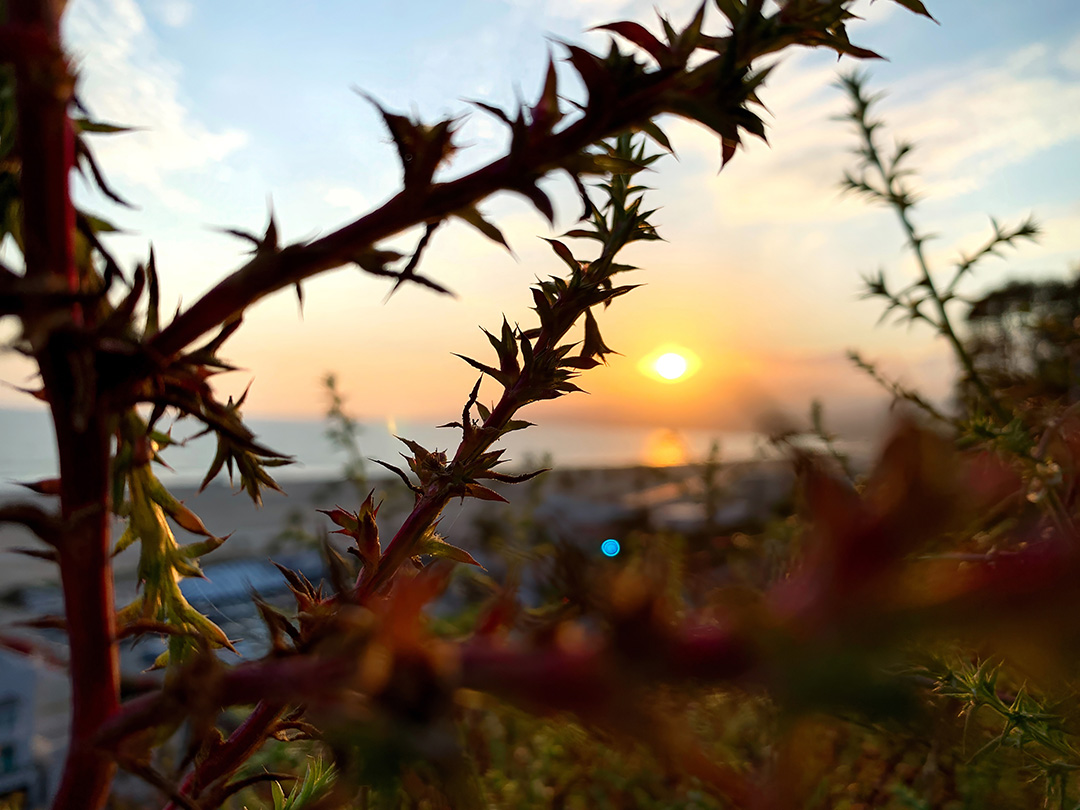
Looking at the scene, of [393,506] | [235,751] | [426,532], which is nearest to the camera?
[235,751]

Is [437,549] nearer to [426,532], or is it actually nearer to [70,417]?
[426,532]

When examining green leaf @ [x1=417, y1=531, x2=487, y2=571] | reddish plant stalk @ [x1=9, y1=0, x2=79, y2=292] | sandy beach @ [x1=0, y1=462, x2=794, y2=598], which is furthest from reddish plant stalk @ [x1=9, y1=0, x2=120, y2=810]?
sandy beach @ [x1=0, y1=462, x2=794, y2=598]

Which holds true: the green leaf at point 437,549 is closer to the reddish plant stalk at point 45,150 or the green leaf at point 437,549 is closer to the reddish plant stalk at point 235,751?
the reddish plant stalk at point 235,751

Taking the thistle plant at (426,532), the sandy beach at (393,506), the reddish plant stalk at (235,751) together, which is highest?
the sandy beach at (393,506)

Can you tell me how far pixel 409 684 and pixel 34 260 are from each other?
317mm

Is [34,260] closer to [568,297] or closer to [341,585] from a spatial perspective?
[341,585]

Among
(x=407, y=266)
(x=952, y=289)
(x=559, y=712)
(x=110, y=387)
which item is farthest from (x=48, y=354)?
(x=952, y=289)

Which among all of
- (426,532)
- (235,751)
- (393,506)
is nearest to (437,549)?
(426,532)

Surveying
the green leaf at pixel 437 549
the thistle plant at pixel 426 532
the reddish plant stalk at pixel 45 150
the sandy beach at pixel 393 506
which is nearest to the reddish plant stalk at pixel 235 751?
the thistle plant at pixel 426 532

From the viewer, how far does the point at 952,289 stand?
1.47m

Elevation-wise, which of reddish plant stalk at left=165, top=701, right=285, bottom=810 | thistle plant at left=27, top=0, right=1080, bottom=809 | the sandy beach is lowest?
reddish plant stalk at left=165, top=701, right=285, bottom=810

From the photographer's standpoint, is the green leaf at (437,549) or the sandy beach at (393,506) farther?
the sandy beach at (393,506)

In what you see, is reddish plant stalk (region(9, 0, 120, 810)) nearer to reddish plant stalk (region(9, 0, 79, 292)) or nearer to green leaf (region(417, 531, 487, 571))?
reddish plant stalk (region(9, 0, 79, 292))

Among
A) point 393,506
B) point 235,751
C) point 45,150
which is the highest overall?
point 393,506
